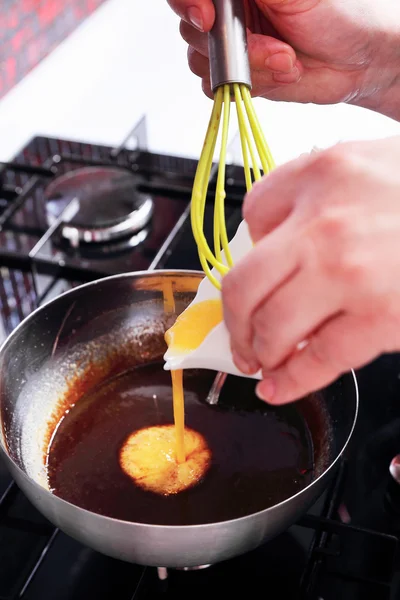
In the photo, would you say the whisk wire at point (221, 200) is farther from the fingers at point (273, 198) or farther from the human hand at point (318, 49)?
the human hand at point (318, 49)

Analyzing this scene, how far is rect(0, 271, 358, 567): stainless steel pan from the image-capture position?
53 centimetres

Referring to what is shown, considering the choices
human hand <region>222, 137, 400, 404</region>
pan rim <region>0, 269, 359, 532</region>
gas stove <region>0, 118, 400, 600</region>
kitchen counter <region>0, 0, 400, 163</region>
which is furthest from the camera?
kitchen counter <region>0, 0, 400, 163</region>

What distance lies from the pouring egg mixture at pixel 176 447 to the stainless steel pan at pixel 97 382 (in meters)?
0.10

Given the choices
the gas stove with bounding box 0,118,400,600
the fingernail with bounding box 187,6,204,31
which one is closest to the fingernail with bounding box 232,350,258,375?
the gas stove with bounding box 0,118,400,600

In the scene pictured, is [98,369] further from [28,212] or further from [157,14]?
[157,14]

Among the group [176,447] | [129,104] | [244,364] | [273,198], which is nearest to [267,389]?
[244,364]

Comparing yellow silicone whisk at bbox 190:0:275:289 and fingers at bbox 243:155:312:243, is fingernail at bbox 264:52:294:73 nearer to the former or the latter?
yellow silicone whisk at bbox 190:0:275:289


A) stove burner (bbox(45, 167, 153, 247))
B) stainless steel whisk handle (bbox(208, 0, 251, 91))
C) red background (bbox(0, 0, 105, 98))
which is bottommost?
stove burner (bbox(45, 167, 153, 247))

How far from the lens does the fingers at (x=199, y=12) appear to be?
26.2 inches

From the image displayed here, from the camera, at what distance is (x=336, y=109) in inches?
53.0

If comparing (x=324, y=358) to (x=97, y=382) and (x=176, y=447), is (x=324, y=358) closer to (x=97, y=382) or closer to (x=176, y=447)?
(x=176, y=447)

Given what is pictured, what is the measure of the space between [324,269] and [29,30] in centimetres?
110

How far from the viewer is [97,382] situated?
0.83 metres

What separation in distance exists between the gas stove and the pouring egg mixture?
82mm
